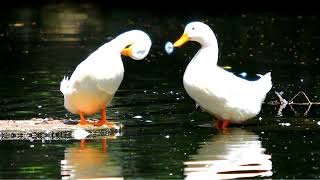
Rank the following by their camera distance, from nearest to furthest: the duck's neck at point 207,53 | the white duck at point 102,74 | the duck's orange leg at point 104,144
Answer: the duck's orange leg at point 104,144
the white duck at point 102,74
the duck's neck at point 207,53

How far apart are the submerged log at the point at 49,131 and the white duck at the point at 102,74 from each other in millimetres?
191

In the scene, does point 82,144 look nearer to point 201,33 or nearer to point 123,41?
point 123,41

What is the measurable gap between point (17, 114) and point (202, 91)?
288 centimetres

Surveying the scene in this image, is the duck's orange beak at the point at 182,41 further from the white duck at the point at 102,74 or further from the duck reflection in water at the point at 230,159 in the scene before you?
the duck reflection in water at the point at 230,159

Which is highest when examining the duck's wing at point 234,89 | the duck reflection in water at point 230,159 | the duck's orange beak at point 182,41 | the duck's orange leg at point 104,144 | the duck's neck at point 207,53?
the duck's orange beak at point 182,41

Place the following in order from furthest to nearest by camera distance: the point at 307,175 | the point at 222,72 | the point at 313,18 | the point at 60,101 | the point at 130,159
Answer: the point at 313,18 < the point at 60,101 < the point at 222,72 < the point at 130,159 < the point at 307,175

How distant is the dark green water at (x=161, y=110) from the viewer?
1066 cm

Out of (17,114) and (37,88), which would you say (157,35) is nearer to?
(37,88)

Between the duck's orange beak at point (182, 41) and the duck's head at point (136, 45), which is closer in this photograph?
the duck's head at point (136, 45)

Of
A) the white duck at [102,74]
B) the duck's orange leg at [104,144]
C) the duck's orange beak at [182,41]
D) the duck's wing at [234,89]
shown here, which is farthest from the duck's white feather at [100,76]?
the duck's wing at [234,89]

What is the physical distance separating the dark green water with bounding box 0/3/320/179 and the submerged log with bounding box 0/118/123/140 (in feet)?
0.82

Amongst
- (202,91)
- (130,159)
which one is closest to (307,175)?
(130,159)

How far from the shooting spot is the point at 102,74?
39.6 ft

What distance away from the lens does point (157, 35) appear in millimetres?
27953
